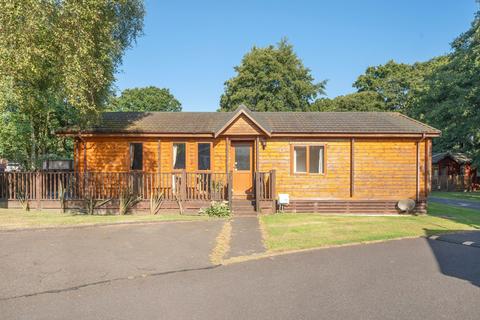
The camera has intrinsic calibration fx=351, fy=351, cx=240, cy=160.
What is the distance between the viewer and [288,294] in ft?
16.2

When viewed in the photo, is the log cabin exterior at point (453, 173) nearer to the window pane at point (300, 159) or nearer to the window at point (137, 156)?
the window pane at point (300, 159)

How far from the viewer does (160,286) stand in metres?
5.29

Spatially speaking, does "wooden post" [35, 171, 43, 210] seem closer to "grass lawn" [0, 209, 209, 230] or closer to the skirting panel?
"grass lawn" [0, 209, 209, 230]

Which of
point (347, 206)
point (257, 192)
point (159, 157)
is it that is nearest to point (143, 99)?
point (159, 157)

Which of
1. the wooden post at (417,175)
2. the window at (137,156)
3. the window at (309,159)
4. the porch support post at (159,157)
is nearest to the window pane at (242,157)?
the window at (309,159)

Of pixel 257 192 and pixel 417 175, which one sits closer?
pixel 257 192

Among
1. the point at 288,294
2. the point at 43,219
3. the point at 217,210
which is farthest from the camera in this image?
the point at 217,210

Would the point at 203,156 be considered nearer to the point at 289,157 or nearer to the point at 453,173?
the point at 289,157

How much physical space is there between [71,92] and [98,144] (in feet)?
14.0

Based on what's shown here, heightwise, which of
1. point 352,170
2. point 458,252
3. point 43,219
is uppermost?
point 352,170

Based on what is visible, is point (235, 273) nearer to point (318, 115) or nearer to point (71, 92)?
point (71, 92)

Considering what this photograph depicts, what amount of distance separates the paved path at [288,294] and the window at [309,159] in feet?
25.7

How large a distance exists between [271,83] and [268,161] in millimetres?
29593

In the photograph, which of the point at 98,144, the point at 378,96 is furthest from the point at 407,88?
the point at 98,144
